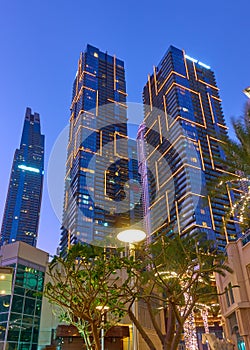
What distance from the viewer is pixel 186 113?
9988cm

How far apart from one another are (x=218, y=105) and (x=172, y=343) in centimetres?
11734

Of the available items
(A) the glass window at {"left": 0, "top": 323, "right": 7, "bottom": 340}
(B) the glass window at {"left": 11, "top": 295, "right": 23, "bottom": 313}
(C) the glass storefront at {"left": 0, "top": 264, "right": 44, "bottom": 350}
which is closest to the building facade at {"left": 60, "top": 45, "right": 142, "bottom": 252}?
(C) the glass storefront at {"left": 0, "top": 264, "right": 44, "bottom": 350}

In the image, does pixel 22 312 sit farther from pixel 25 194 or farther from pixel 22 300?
pixel 25 194

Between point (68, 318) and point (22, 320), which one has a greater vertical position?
point (22, 320)

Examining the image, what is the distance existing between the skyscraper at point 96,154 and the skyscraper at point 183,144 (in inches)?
435

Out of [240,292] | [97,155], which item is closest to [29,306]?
[240,292]

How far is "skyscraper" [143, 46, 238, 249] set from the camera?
84.2 meters

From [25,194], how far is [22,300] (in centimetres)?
16032

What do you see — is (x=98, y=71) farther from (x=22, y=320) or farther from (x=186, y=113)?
(x=22, y=320)

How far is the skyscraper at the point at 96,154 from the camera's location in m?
92.0

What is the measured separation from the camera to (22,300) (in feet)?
63.9

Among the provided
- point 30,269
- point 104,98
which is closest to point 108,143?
point 104,98

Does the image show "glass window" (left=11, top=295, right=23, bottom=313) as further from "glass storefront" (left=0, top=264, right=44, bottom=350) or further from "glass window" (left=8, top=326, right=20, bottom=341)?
"glass window" (left=8, top=326, right=20, bottom=341)

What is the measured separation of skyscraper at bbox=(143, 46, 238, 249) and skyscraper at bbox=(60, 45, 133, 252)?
435 inches
